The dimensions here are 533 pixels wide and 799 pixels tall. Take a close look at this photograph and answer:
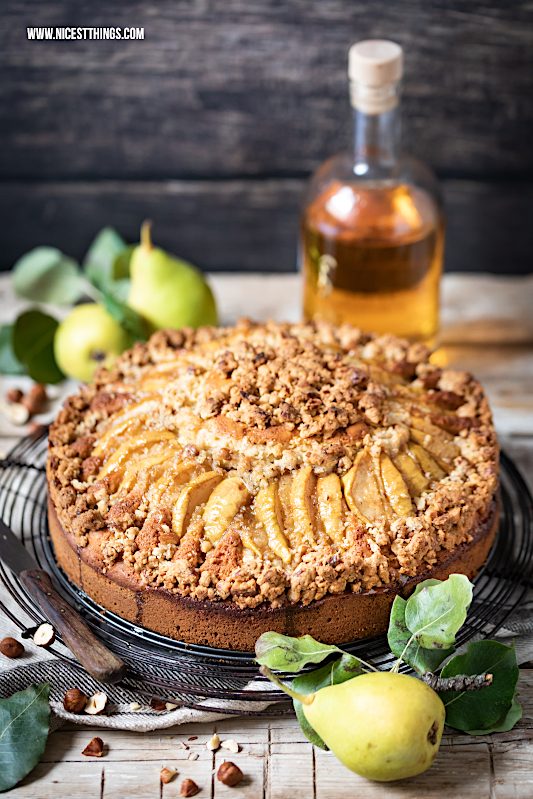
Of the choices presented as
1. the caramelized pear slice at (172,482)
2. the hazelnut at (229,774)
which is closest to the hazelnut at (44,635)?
the caramelized pear slice at (172,482)

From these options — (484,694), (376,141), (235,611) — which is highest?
(376,141)

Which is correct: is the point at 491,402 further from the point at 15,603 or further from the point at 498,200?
the point at 15,603

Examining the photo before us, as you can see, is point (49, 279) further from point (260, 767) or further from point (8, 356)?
point (260, 767)

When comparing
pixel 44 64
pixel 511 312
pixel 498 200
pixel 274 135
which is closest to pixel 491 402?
pixel 511 312

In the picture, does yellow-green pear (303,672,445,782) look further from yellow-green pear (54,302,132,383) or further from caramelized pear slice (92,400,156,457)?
yellow-green pear (54,302,132,383)

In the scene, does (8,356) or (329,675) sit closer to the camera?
(329,675)

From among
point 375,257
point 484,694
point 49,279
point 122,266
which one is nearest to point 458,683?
point 484,694

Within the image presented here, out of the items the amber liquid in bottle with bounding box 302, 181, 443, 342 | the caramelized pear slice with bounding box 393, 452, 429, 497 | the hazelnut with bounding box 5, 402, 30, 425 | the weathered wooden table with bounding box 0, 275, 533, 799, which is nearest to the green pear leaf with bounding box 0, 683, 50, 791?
the weathered wooden table with bounding box 0, 275, 533, 799
